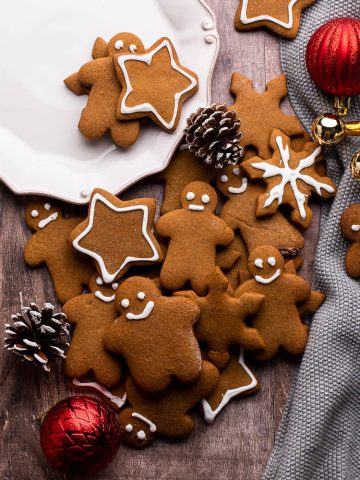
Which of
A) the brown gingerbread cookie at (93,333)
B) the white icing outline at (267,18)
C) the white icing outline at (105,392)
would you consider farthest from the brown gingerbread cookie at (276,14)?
the white icing outline at (105,392)

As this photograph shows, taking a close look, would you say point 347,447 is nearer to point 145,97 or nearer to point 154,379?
point 154,379

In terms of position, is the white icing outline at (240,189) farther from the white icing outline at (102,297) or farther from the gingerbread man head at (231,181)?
the white icing outline at (102,297)

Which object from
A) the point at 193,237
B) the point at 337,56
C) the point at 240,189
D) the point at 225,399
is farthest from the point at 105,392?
the point at 337,56

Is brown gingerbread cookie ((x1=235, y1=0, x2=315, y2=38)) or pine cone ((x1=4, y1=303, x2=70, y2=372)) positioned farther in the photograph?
brown gingerbread cookie ((x1=235, y1=0, x2=315, y2=38))

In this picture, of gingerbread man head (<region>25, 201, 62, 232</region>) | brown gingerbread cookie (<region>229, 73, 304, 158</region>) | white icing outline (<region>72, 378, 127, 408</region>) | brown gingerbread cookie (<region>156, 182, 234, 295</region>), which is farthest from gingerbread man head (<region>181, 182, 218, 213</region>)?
white icing outline (<region>72, 378, 127, 408</region>)

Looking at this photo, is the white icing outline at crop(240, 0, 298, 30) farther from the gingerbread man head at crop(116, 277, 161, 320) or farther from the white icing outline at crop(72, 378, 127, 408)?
the white icing outline at crop(72, 378, 127, 408)

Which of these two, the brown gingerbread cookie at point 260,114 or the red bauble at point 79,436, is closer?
the red bauble at point 79,436
